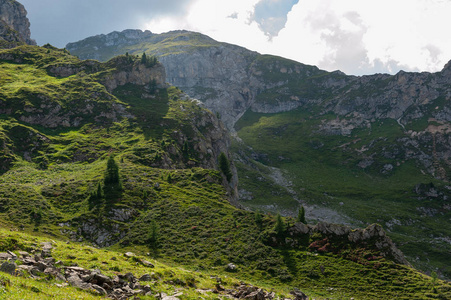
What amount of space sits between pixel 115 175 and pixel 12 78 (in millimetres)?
120130

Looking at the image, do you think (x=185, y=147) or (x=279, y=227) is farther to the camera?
(x=185, y=147)

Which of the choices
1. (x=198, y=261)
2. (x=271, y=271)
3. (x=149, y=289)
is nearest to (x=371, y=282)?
(x=271, y=271)

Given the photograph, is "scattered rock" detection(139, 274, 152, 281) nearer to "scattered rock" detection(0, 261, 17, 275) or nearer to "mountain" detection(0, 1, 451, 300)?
"mountain" detection(0, 1, 451, 300)

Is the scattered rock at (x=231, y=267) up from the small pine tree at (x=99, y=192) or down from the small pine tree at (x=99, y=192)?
down

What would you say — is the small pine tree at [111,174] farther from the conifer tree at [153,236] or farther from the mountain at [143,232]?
the conifer tree at [153,236]

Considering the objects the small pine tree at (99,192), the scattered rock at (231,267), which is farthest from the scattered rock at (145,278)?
the small pine tree at (99,192)

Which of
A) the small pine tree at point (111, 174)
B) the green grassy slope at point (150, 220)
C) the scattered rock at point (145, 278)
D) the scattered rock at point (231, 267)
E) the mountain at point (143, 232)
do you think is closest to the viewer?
the mountain at point (143, 232)

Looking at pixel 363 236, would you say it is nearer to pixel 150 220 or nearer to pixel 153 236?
pixel 153 236

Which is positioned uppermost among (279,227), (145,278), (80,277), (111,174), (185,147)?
(185,147)

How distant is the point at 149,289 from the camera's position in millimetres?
22047

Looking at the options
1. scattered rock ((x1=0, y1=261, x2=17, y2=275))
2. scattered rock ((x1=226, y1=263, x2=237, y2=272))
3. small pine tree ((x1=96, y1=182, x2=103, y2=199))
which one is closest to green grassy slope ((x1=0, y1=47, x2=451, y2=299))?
small pine tree ((x1=96, y1=182, x2=103, y2=199))

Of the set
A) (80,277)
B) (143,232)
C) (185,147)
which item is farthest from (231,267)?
(185,147)

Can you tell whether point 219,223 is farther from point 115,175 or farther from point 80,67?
point 80,67

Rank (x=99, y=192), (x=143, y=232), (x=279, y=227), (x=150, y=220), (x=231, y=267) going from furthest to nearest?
(x=99, y=192), (x=150, y=220), (x=143, y=232), (x=279, y=227), (x=231, y=267)
